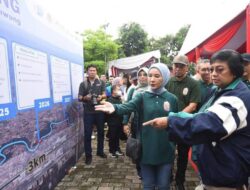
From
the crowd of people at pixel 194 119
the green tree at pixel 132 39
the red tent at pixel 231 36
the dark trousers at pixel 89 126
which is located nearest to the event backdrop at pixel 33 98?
the dark trousers at pixel 89 126

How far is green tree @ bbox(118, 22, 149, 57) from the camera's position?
30922 millimetres

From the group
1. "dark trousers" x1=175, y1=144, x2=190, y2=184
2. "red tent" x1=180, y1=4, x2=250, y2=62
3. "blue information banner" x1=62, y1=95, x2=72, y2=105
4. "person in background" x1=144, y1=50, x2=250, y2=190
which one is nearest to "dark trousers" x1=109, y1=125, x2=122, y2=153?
"blue information banner" x1=62, y1=95, x2=72, y2=105

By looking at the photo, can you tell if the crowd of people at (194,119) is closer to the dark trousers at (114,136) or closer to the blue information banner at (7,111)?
the dark trousers at (114,136)

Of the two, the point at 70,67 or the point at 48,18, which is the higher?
the point at 48,18

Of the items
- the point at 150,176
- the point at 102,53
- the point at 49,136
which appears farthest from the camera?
the point at 102,53

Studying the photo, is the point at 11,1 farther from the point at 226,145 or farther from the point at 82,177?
the point at 82,177

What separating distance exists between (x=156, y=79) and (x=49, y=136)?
1934 millimetres

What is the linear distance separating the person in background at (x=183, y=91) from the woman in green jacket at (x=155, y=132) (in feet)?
3.16

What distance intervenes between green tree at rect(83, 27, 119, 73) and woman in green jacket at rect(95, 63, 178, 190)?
21.0 m

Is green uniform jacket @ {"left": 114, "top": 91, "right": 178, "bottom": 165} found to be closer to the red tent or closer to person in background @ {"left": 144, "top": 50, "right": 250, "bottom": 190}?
person in background @ {"left": 144, "top": 50, "right": 250, "bottom": 190}

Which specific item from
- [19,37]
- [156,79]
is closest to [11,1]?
[19,37]

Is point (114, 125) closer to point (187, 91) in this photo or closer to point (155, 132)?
point (187, 91)

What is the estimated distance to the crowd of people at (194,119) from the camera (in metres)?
1.59

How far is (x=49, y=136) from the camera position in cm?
373
